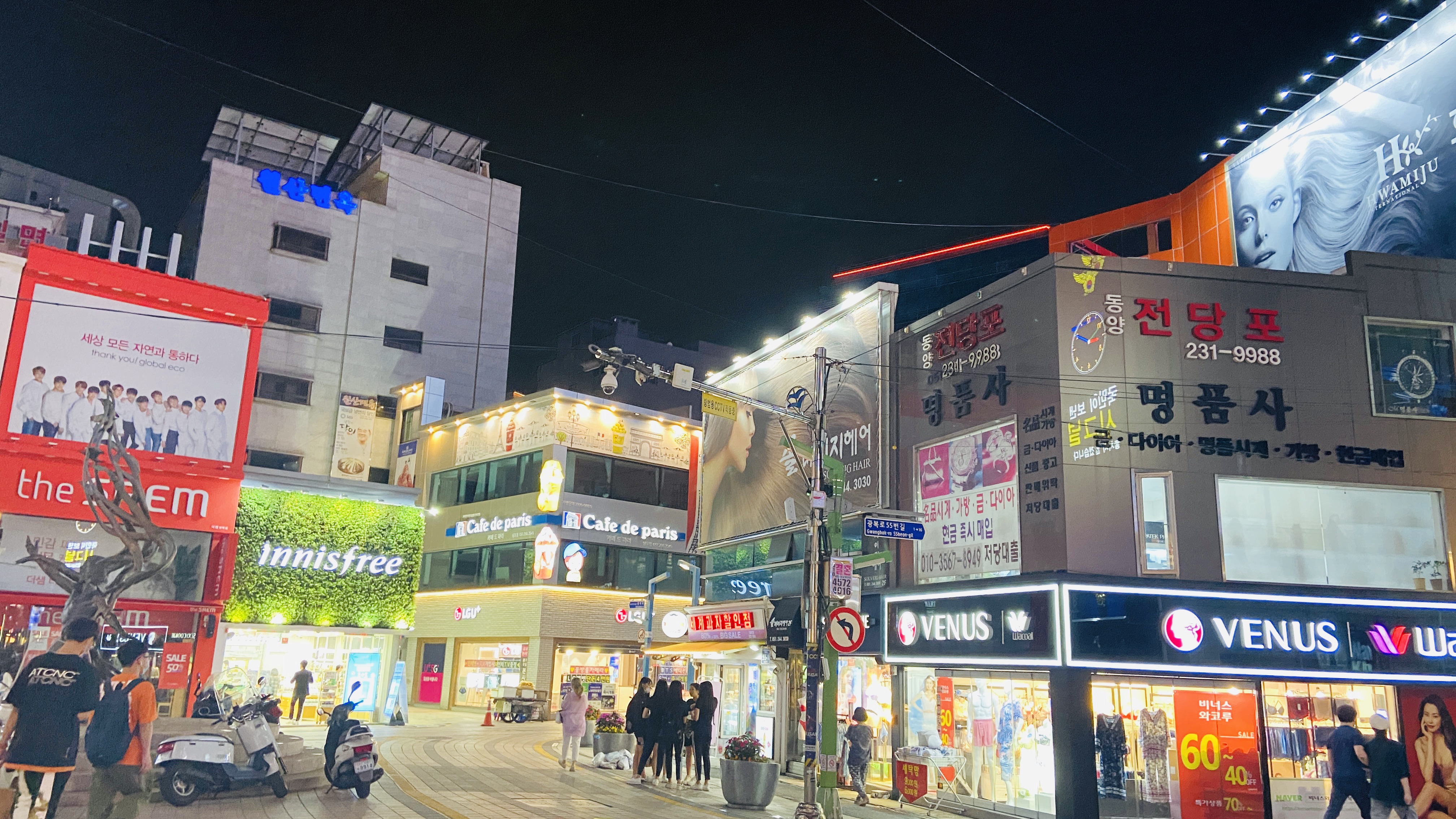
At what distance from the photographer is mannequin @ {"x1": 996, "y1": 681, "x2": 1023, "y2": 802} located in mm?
16922

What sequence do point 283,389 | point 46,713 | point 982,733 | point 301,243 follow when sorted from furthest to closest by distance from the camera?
point 301,243 < point 283,389 < point 982,733 < point 46,713

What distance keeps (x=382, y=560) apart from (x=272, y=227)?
81.1 ft

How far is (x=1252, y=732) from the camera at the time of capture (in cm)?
1605

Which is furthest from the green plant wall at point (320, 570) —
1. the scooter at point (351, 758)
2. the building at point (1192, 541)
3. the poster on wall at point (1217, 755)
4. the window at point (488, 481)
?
the poster on wall at point (1217, 755)

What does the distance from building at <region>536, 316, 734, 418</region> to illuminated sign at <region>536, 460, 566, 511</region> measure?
21456mm

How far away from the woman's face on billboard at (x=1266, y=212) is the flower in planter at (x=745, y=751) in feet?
75.3

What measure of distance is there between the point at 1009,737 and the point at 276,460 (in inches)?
1594

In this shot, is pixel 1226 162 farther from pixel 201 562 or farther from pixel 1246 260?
pixel 201 562

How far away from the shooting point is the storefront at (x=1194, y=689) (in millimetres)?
15773

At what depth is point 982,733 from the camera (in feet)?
58.1

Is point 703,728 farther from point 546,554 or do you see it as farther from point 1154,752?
point 546,554

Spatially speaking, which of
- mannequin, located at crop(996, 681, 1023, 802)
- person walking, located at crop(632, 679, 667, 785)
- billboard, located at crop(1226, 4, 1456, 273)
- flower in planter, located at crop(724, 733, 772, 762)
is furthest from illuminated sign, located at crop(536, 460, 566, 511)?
billboard, located at crop(1226, 4, 1456, 273)

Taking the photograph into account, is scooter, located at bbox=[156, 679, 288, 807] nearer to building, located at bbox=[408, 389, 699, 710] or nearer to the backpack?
the backpack

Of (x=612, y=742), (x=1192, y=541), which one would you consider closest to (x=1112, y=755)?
(x=1192, y=541)
